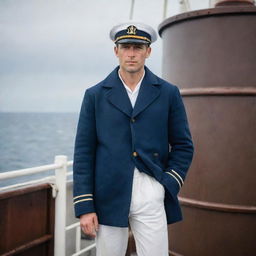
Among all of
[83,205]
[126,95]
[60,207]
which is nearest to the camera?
[83,205]

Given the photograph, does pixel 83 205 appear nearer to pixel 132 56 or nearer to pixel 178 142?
pixel 178 142

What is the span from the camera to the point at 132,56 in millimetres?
2113

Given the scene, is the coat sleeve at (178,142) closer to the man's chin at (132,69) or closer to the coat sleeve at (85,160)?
the man's chin at (132,69)

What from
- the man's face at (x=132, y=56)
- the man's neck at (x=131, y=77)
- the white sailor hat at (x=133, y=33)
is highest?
the white sailor hat at (x=133, y=33)

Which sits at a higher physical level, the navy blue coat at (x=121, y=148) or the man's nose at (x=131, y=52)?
the man's nose at (x=131, y=52)

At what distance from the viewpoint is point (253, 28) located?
3211 millimetres

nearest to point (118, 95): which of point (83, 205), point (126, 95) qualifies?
point (126, 95)

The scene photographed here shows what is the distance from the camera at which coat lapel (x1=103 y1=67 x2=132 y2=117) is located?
2135mm

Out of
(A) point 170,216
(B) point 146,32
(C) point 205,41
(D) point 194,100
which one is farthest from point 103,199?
(C) point 205,41

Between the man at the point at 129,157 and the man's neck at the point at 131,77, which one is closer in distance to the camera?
the man at the point at 129,157

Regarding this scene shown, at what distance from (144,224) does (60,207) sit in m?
1.46

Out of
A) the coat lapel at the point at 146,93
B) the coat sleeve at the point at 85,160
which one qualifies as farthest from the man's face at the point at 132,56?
the coat sleeve at the point at 85,160

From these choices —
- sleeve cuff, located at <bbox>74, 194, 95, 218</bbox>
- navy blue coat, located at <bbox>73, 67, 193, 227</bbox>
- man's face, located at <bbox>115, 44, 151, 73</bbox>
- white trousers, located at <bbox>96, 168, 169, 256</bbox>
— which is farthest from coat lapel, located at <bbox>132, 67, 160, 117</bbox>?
sleeve cuff, located at <bbox>74, 194, 95, 218</bbox>

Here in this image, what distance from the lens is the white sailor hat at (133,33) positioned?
214 centimetres
